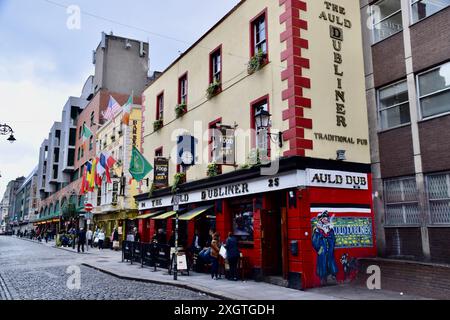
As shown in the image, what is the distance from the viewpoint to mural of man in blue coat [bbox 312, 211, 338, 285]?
12.6 metres

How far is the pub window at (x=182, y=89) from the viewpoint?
2152 cm

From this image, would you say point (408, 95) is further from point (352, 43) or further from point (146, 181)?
point (146, 181)

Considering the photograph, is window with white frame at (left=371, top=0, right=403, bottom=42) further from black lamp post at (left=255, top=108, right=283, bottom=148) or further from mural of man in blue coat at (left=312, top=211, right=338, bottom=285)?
mural of man in blue coat at (left=312, top=211, right=338, bottom=285)

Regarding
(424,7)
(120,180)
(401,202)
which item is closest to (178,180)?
(401,202)

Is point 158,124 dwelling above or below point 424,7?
below

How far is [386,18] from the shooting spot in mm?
14664

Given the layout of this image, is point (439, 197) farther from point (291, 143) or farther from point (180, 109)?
point (180, 109)

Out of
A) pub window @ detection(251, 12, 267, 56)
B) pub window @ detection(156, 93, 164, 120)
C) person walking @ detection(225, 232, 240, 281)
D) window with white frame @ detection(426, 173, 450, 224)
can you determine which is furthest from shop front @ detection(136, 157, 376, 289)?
pub window @ detection(156, 93, 164, 120)

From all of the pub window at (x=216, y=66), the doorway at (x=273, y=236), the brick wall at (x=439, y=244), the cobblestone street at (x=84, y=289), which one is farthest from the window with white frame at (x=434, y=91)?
the cobblestone street at (x=84, y=289)

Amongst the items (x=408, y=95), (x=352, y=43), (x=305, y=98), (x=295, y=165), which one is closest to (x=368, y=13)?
(x=352, y=43)

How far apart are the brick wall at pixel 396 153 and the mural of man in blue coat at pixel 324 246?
2.91 metres

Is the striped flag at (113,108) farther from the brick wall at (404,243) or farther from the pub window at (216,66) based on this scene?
the brick wall at (404,243)

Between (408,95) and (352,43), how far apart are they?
2.98 m

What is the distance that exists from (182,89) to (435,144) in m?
13.3
